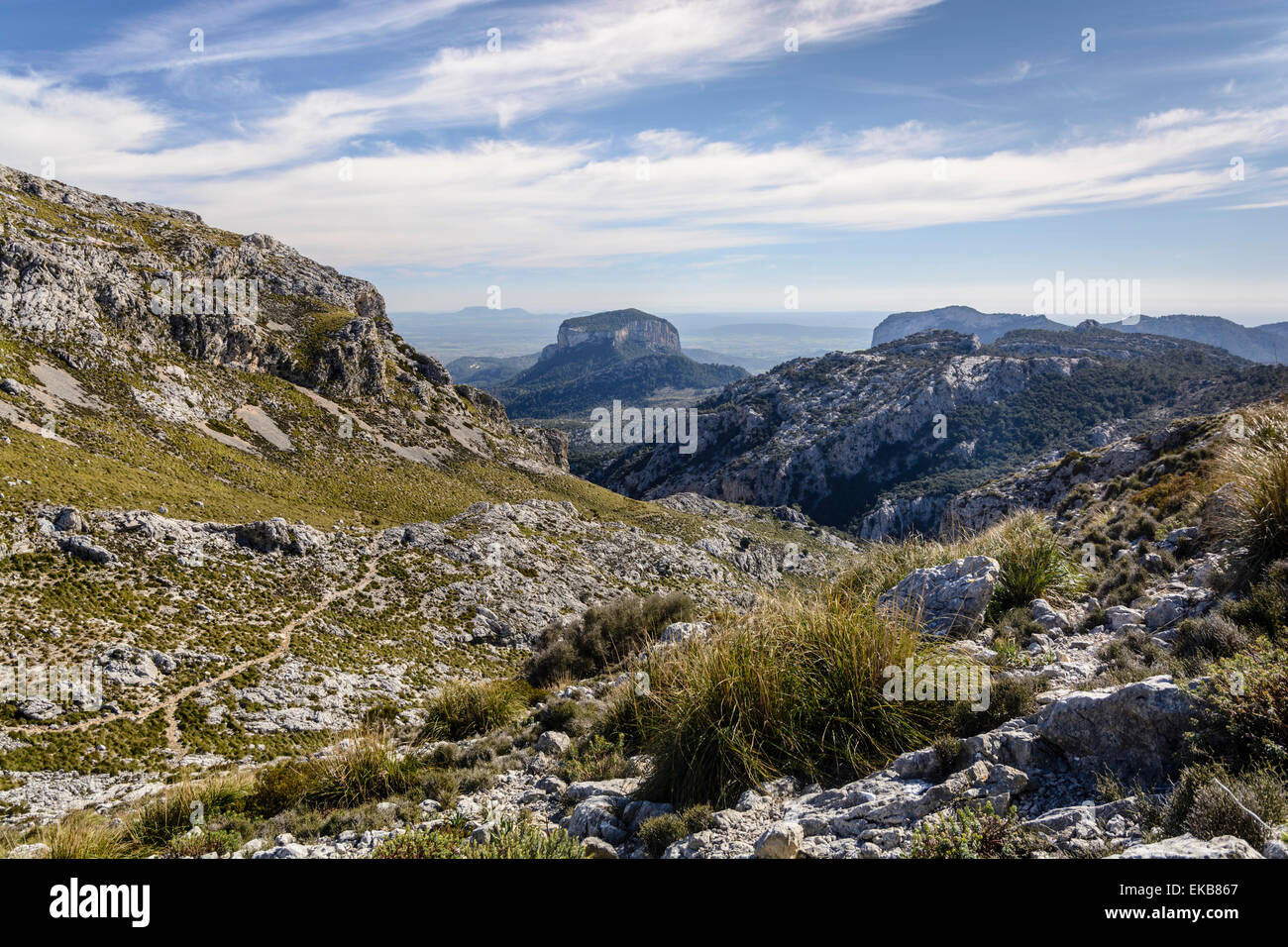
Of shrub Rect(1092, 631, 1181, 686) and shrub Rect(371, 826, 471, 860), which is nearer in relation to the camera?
shrub Rect(371, 826, 471, 860)

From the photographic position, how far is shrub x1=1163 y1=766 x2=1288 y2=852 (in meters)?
2.94

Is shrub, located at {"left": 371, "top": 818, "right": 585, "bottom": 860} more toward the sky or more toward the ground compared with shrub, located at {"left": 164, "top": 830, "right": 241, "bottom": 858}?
more toward the sky

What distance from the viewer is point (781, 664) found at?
562 cm

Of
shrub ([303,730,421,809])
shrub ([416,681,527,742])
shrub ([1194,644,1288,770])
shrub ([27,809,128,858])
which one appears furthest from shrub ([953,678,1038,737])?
shrub ([27,809,128,858])

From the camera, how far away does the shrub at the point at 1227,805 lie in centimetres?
294

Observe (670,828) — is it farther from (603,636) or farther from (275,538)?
(275,538)

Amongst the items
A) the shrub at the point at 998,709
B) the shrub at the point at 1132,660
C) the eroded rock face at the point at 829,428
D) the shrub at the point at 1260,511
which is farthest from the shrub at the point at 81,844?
the eroded rock face at the point at 829,428

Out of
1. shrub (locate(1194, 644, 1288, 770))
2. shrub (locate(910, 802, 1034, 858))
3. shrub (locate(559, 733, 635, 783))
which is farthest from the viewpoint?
shrub (locate(559, 733, 635, 783))

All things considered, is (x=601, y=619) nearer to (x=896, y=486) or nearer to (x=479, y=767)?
(x=479, y=767)

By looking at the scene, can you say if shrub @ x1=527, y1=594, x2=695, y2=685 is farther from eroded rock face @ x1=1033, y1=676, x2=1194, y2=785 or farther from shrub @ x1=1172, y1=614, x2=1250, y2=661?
eroded rock face @ x1=1033, y1=676, x2=1194, y2=785

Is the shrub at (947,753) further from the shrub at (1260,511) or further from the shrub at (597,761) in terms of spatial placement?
the shrub at (1260,511)

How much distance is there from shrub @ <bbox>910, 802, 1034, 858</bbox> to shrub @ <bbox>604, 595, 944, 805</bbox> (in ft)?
4.49

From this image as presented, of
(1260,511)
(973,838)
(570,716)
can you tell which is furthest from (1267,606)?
(570,716)
